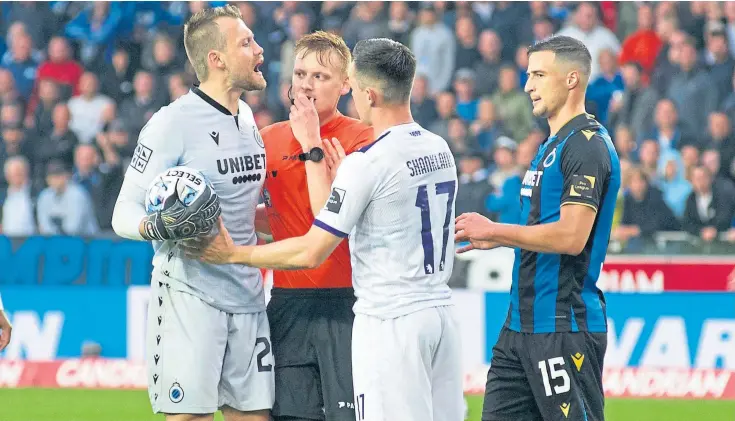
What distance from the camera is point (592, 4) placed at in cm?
1587

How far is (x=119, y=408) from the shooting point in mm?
11141

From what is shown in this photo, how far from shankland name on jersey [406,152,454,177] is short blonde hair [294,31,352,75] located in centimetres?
105

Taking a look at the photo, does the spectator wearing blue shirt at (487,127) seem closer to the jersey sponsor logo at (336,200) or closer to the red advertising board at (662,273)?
the red advertising board at (662,273)

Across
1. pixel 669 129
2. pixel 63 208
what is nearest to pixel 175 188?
pixel 63 208

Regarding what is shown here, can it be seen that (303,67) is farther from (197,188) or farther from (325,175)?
(197,188)

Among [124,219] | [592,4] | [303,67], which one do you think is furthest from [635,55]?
[124,219]

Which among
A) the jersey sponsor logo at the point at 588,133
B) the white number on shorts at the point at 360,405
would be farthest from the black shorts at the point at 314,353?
the jersey sponsor logo at the point at 588,133

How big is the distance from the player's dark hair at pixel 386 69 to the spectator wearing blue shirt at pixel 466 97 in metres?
10.2

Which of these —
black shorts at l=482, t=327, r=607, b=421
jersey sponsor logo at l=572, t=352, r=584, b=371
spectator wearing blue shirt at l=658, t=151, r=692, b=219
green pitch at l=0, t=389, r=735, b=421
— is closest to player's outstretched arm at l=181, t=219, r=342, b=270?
black shorts at l=482, t=327, r=607, b=421

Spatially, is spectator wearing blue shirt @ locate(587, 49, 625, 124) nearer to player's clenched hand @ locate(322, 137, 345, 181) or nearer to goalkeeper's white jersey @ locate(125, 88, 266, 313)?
player's clenched hand @ locate(322, 137, 345, 181)

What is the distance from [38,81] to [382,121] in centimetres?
1235

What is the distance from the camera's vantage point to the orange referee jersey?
6484mm

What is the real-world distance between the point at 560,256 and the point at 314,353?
1.43 meters

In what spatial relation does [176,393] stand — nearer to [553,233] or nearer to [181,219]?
[181,219]
